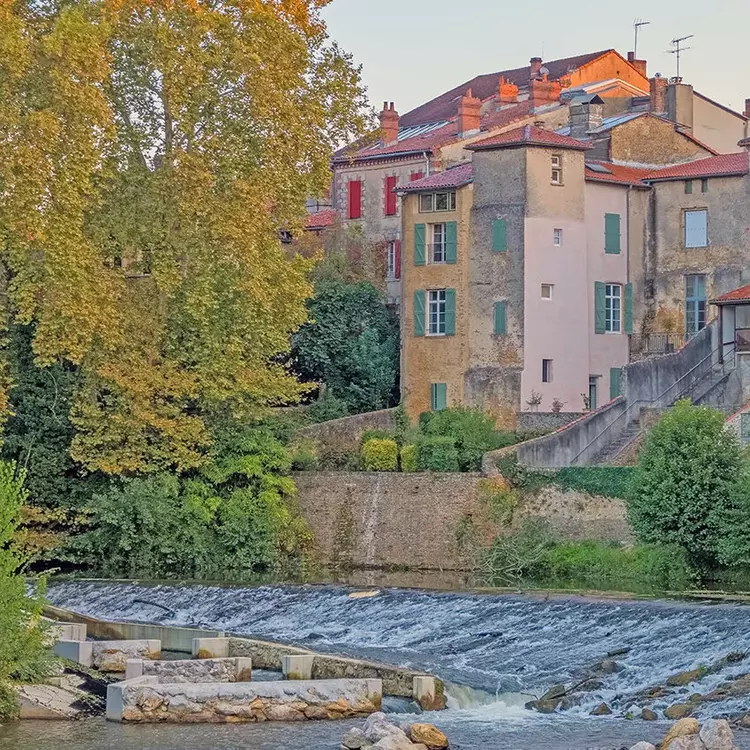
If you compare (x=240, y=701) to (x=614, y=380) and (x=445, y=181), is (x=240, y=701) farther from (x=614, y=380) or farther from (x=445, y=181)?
(x=445, y=181)

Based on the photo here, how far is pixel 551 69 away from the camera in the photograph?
7156 centimetres

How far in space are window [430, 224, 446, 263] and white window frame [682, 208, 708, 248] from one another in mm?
7077

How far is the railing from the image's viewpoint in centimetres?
4466

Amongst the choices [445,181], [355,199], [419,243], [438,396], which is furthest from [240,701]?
[355,199]

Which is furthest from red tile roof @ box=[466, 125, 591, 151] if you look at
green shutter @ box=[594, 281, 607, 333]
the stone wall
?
the stone wall

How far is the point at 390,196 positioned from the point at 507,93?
9.84m

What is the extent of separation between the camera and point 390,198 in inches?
2360

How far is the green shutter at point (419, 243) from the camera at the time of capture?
53.2 metres

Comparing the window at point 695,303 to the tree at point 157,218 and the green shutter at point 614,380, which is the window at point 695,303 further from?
the tree at point 157,218

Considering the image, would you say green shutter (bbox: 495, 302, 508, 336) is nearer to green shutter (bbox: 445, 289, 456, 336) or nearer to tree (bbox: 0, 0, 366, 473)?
green shutter (bbox: 445, 289, 456, 336)

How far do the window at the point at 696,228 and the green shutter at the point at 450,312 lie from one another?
278 inches

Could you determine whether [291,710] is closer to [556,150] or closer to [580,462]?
[580,462]

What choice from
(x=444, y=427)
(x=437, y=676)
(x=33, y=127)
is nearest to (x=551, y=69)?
(x=444, y=427)

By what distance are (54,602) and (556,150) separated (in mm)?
22089
